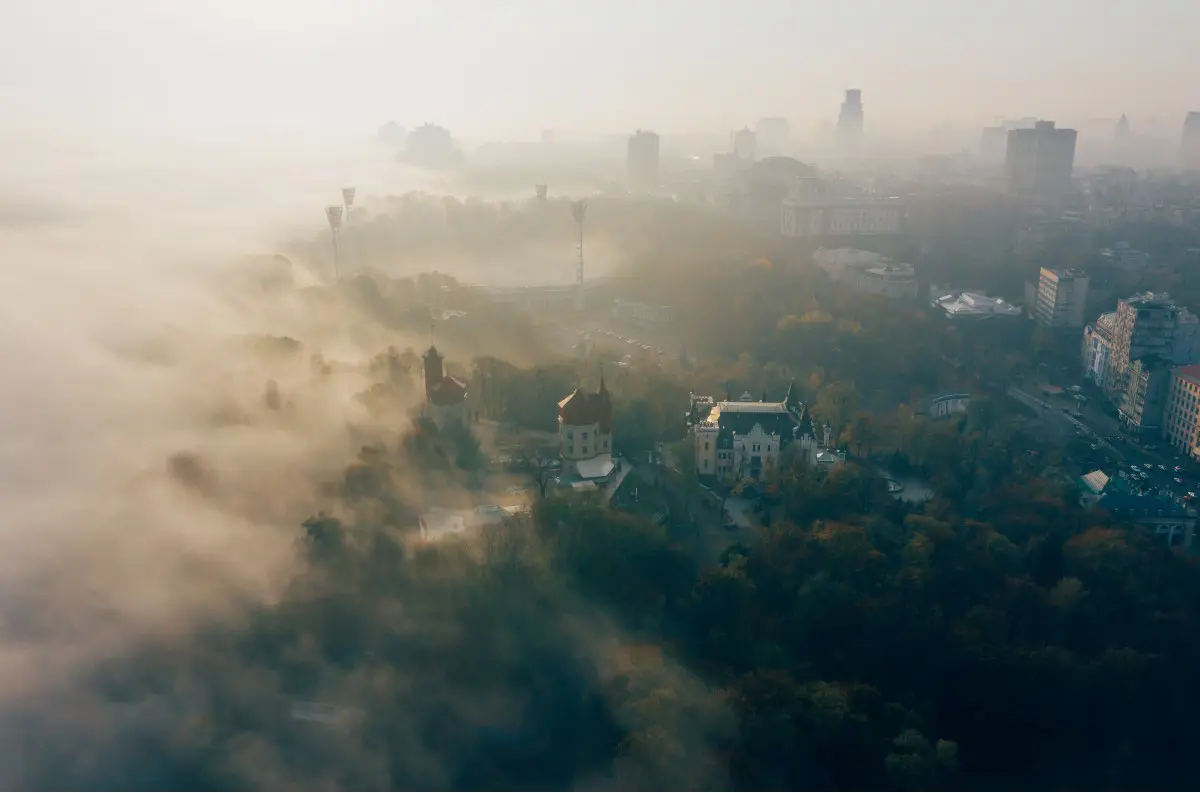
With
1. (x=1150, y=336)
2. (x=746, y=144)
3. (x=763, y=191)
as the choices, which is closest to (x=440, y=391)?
(x=1150, y=336)

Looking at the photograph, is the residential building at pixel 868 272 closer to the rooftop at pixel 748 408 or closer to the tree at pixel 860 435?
the tree at pixel 860 435

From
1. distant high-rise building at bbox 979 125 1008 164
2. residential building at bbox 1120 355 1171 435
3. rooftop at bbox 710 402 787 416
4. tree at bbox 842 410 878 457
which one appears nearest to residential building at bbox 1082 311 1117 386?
residential building at bbox 1120 355 1171 435

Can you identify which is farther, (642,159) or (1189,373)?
(642,159)

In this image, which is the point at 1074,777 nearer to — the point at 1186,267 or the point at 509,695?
the point at 509,695

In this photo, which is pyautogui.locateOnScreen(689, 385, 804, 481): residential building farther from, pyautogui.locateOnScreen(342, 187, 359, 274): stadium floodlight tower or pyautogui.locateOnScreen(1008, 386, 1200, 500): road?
pyautogui.locateOnScreen(342, 187, 359, 274): stadium floodlight tower

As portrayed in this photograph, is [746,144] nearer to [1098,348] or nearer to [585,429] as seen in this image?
[1098,348]

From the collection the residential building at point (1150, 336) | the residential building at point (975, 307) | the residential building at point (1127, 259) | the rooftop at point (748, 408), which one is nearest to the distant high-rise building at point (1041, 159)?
the residential building at point (1127, 259)
